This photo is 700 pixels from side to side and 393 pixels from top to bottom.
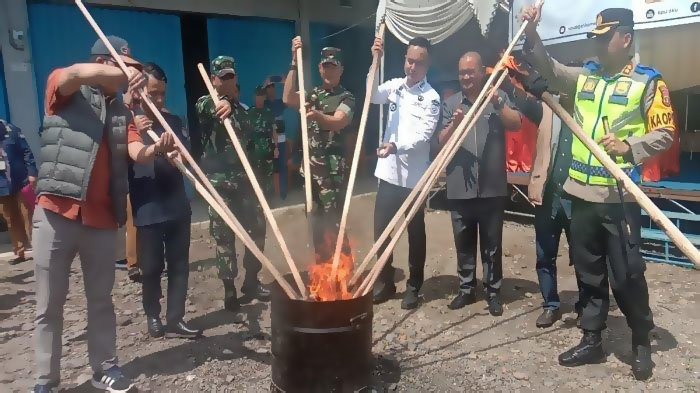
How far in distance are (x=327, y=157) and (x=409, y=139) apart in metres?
0.81

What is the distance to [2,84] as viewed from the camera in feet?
24.9

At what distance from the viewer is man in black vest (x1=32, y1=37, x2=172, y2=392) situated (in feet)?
10.4

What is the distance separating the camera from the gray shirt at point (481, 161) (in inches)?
184

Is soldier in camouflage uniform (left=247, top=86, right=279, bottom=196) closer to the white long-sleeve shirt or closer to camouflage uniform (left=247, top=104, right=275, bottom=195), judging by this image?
camouflage uniform (left=247, top=104, right=275, bottom=195)

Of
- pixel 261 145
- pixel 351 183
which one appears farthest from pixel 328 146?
pixel 351 183

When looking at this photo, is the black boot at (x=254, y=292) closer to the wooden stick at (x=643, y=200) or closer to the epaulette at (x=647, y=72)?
the wooden stick at (x=643, y=200)

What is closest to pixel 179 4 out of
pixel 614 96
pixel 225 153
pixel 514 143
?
pixel 225 153

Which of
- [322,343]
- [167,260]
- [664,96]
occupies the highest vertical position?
[664,96]

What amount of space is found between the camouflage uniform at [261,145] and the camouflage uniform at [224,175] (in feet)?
0.47

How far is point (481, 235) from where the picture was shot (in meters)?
4.81

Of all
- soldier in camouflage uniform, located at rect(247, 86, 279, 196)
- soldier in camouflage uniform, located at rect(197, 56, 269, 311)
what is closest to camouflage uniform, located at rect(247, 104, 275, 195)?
soldier in camouflage uniform, located at rect(247, 86, 279, 196)

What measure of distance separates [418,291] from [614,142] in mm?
2459

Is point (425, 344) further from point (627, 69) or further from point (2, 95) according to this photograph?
point (2, 95)

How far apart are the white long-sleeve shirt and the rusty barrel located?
2.02 metres
